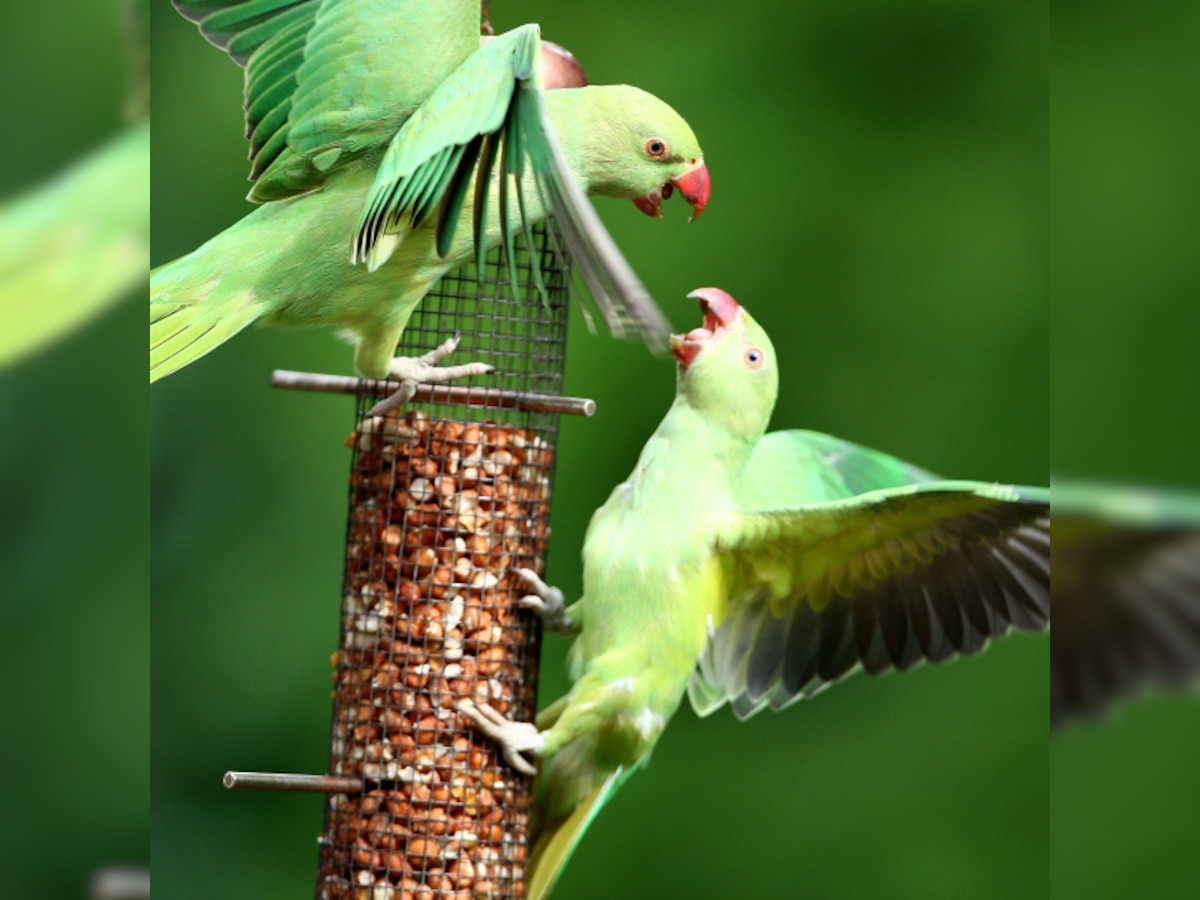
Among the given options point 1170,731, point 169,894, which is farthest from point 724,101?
point 1170,731

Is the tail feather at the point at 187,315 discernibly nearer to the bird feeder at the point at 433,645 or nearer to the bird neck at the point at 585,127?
the bird feeder at the point at 433,645

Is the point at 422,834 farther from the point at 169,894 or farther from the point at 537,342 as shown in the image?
the point at 169,894

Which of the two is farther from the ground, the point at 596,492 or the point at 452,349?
the point at 452,349

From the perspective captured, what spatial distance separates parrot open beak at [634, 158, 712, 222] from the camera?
2506 mm

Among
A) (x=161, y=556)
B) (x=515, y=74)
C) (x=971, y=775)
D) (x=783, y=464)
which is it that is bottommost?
(x=971, y=775)

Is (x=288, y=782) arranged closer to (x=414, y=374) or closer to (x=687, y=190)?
(x=414, y=374)

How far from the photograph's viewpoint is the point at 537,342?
2549 mm

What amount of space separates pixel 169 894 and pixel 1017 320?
10.2 feet

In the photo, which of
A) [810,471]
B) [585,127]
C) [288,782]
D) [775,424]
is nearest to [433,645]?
[288,782]

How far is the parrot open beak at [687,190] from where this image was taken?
→ 2.51 metres

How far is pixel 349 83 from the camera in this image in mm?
2191

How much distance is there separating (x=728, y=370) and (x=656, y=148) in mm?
453

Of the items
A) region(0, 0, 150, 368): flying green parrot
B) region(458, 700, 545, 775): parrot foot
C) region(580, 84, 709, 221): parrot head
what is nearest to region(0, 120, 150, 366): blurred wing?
region(0, 0, 150, 368): flying green parrot

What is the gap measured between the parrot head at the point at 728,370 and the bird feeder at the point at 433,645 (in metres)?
0.35
